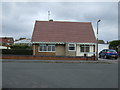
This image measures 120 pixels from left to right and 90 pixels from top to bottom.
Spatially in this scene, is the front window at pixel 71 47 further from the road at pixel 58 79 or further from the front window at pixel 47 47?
the road at pixel 58 79

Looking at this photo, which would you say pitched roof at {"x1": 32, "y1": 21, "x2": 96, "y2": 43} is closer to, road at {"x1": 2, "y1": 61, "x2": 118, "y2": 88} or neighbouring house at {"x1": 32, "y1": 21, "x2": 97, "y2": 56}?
neighbouring house at {"x1": 32, "y1": 21, "x2": 97, "y2": 56}

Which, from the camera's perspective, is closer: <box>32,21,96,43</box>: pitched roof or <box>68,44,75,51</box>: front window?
<box>68,44,75,51</box>: front window

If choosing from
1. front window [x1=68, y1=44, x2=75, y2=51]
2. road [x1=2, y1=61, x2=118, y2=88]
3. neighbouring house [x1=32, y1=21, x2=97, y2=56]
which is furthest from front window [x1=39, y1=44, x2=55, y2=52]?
road [x1=2, y1=61, x2=118, y2=88]

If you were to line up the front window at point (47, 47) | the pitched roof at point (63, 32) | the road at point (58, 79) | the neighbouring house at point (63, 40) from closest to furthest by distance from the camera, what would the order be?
the road at point (58, 79)
the neighbouring house at point (63, 40)
the front window at point (47, 47)
the pitched roof at point (63, 32)

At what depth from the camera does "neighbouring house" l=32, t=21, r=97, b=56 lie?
27969 mm

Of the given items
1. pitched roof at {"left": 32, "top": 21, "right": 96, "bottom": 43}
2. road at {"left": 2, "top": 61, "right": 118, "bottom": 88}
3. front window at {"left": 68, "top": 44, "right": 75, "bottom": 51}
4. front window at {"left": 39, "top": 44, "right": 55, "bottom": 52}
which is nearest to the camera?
road at {"left": 2, "top": 61, "right": 118, "bottom": 88}

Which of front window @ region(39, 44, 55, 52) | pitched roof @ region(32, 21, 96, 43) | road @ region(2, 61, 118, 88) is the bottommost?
road @ region(2, 61, 118, 88)

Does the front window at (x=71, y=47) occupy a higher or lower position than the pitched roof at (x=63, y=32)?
lower

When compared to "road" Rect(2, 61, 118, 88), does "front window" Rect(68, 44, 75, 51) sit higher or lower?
higher

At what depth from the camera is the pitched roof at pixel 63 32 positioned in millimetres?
28734

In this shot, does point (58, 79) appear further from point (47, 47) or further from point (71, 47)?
point (71, 47)

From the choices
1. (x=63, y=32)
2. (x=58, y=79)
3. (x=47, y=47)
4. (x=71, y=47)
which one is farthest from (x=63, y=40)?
(x=58, y=79)

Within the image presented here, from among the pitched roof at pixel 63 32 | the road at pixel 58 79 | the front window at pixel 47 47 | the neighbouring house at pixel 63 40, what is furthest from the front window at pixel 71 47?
the road at pixel 58 79

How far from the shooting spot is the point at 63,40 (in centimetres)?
2852
